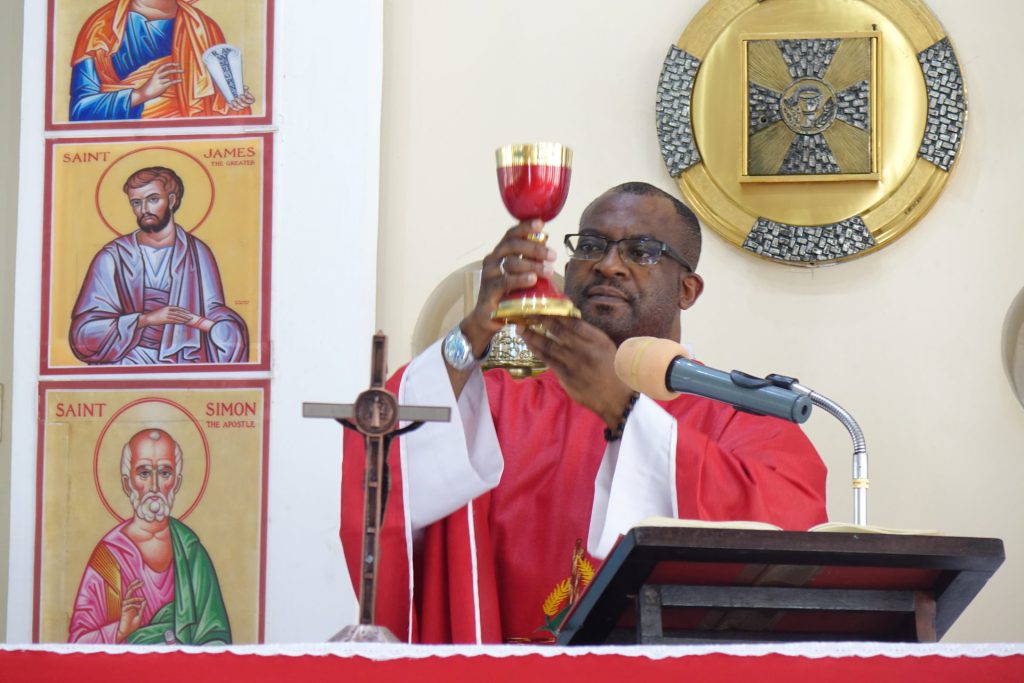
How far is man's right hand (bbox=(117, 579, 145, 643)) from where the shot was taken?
4883mm

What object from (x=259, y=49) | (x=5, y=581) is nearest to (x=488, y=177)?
(x=259, y=49)

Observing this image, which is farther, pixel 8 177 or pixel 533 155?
pixel 8 177

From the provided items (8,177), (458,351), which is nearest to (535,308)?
(458,351)

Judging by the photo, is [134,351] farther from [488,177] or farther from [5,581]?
[488,177]

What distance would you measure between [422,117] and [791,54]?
1273 mm

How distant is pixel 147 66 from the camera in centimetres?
510

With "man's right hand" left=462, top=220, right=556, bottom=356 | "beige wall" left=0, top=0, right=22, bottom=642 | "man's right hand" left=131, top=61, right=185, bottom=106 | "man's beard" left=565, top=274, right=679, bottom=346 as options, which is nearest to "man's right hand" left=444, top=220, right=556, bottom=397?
"man's right hand" left=462, top=220, right=556, bottom=356

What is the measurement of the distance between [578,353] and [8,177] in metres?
2.99

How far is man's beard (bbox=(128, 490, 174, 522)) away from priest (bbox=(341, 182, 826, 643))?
146cm

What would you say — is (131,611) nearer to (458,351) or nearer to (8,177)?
(8,177)

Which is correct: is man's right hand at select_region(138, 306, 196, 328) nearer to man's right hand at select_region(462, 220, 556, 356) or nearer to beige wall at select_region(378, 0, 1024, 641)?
beige wall at select_region(378, 0, 1024, 641)

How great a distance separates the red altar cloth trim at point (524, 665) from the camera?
1894 mm

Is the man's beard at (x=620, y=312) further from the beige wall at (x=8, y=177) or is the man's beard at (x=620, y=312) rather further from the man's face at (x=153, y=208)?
the beige wall at (x=8, y=177)

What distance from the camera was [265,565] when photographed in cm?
489
